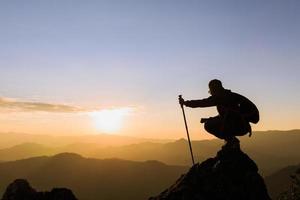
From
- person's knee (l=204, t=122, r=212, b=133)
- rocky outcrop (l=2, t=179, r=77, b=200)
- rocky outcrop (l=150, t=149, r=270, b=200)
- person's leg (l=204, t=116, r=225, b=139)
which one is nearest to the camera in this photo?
rocky outcrop (l=150, t=149, r=270, b=200)

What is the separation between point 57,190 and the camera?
16.4 meters

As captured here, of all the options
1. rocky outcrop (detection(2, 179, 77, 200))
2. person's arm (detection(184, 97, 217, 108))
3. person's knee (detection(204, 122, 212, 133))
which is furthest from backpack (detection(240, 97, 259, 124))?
rocky outcrop (detection(2, 179, 77, 200))

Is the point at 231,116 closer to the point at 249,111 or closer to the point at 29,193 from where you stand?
the point at 249,111

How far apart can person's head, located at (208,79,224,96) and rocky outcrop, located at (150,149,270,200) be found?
2.26 m

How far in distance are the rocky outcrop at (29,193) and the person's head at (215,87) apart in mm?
7331

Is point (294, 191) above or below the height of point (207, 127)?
below

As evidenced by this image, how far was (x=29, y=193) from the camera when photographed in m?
16.6

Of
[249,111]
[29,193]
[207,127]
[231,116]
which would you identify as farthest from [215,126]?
[29,193]

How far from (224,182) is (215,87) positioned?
3.69 meters

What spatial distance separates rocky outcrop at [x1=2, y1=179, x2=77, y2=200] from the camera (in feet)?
53.4

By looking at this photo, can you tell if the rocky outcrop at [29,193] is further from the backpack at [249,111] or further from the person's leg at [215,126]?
the backpack at [249,111]

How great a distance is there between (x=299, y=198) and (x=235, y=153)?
A: 2856cm

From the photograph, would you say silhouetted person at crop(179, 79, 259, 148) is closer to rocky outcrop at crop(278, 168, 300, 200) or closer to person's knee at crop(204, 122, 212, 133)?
person's knee at crop(204, 122, 212, 133)

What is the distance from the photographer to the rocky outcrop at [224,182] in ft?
44.3
